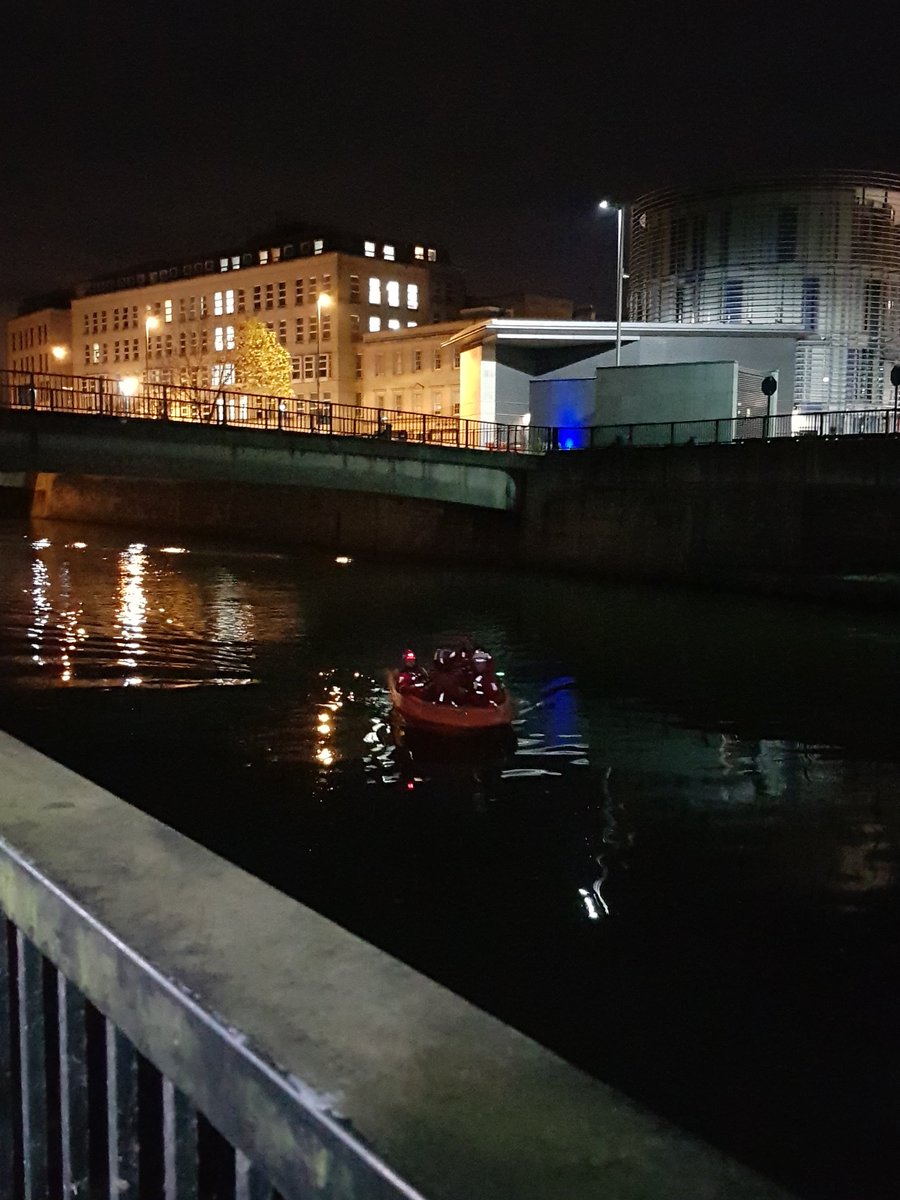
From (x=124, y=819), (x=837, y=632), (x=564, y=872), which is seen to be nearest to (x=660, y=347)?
(x=837, y=632)

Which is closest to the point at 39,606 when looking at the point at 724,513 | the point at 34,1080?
the point at 724,513

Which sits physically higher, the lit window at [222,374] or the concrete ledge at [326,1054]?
the lit window at [222,374]

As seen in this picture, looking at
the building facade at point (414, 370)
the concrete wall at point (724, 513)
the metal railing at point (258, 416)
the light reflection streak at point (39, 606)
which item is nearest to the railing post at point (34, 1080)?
the light reflection streak at point (39, 606)

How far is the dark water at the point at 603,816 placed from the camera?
983 cm

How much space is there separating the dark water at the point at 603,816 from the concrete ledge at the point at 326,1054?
22.5 feet

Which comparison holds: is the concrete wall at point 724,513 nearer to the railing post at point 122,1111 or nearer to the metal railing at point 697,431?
the metal railing at point 697,431

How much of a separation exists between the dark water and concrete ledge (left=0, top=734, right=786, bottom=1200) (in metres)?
6.87

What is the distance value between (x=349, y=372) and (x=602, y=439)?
6499 centimetres

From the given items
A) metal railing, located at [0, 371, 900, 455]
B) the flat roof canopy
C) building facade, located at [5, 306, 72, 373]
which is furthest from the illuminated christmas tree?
building facade, located at [5, 306, 72, 373]

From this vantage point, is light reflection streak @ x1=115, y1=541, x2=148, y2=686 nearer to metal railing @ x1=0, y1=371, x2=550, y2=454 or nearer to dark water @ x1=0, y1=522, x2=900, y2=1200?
dark water @ x1=0, y1=522, x2=900, y2=1200

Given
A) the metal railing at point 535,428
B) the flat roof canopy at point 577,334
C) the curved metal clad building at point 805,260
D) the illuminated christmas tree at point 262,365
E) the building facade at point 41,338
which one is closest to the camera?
the metal railing at point 535,428

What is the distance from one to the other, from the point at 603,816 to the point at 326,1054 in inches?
587

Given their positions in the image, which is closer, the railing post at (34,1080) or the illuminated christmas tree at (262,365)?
the railing post at (34,1080)

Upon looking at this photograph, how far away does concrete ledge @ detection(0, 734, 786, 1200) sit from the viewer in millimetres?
1939
